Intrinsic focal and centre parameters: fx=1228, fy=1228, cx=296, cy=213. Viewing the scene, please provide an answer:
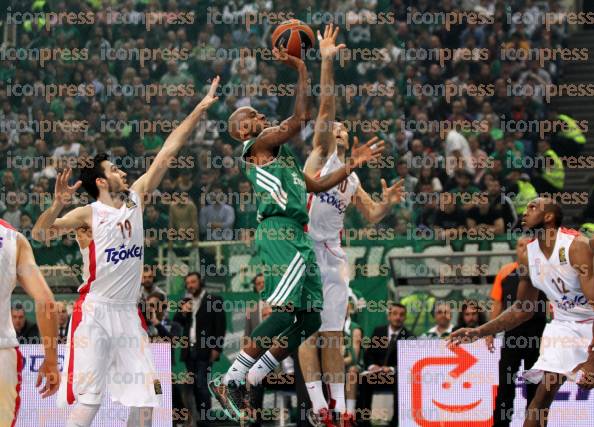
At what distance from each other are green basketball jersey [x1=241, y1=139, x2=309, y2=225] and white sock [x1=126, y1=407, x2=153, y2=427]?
1.99 m

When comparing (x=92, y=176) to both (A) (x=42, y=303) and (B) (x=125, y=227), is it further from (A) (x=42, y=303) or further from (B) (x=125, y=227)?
(A) (x=42, y=303)

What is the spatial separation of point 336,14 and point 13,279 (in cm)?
1517

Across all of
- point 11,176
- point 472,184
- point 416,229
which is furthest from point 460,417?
point 11,176

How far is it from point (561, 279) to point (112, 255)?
3.86 meters

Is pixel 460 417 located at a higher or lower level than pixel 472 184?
lower

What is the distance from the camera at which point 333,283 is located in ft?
39.1

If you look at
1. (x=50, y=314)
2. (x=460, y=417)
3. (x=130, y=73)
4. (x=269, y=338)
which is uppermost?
(x=130, y=73)

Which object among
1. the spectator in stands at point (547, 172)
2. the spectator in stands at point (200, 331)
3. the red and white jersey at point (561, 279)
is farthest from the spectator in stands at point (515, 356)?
the spectator in stands at point (547, 172)

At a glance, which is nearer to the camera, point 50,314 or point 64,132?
point 50,314

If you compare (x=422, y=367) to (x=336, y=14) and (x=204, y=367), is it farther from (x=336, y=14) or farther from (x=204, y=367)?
(x=336, y=14)

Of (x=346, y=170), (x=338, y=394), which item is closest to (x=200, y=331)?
(x=338, y=394)

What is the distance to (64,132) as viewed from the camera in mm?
19953

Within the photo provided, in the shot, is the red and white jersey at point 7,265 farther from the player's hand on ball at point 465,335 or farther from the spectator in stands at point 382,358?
the spectator in stands at point 382,358

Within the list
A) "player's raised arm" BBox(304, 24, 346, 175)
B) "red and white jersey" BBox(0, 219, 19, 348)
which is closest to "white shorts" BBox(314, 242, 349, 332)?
"player's raised arm" BBox(304, 24, 346, 175)
